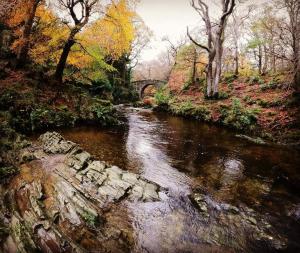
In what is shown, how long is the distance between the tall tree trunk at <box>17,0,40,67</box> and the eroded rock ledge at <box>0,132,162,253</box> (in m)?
7.53

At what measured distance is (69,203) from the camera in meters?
4.95

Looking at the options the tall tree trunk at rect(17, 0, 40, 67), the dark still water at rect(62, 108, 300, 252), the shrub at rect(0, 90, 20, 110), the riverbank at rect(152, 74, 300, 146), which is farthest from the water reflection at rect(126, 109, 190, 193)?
the tall tree trunk at rect(17, 0, 40, 67)

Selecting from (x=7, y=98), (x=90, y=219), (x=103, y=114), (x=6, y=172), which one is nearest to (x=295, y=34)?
(x=103, y=114)

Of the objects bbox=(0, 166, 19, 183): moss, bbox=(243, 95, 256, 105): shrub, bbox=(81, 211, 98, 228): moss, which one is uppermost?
bbox=(243, 95, 256, 105): shrub

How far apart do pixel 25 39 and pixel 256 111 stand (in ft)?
42.1

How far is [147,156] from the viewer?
8.40 metres

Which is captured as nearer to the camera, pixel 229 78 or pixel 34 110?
pixel 34 110

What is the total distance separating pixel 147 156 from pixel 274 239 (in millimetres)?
4703

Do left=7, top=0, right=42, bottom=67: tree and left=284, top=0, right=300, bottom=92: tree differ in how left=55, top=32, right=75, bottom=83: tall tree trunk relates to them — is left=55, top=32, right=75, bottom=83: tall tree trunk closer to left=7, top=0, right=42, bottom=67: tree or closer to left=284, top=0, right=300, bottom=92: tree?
left=7, top=0, right=42, bottom=67: tree

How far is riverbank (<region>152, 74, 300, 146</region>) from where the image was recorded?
11648mm

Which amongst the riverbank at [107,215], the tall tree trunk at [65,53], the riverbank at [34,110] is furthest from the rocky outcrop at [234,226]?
the tall tree trunk at [65,53]

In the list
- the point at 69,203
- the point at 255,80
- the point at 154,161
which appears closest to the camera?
the point at 69,203

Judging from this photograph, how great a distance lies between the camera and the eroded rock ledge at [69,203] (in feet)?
13.8

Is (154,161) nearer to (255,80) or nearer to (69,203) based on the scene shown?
(69,203)
